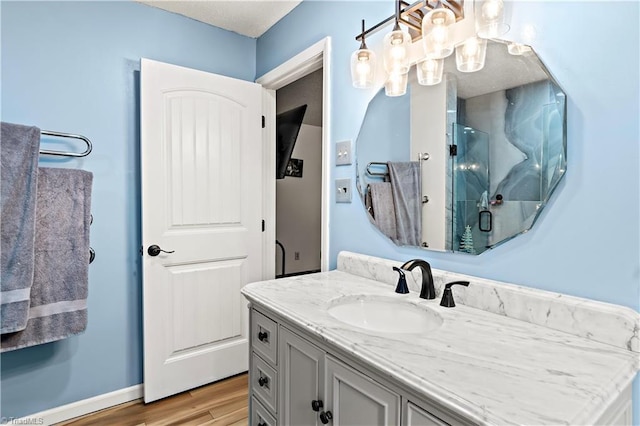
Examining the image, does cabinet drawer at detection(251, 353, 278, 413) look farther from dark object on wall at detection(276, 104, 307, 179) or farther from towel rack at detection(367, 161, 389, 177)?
dark object on wall at detection(276, 104, 307, 179)

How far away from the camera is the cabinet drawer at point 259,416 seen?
131 centimetres

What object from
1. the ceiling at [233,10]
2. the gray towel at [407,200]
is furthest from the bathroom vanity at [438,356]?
the ceiling at [233,10]

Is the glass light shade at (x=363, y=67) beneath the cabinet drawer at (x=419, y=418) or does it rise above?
above

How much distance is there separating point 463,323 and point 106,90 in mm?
2128

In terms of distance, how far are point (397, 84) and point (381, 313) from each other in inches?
36.7

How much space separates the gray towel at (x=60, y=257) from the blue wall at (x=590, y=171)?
1.82 m

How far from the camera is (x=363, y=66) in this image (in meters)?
1.50

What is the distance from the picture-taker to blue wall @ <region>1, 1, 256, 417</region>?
5.66ft

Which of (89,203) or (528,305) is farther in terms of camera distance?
(89,203)

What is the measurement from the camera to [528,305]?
102 cm

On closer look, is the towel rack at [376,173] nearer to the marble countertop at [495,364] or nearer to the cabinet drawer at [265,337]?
the marble countertop at [495,364]

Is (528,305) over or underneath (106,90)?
underneath

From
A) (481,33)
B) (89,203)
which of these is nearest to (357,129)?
(481,33)

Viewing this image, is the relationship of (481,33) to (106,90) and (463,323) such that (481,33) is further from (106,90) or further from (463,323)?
(106,90)
